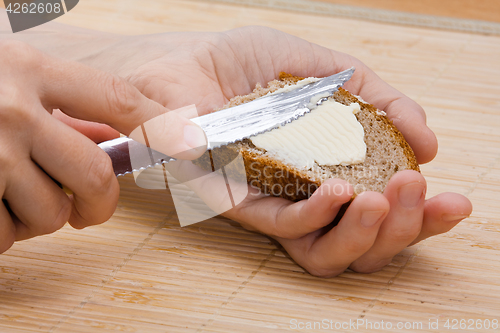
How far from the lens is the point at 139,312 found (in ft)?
2.93

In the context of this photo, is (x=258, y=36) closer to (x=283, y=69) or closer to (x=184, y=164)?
(x=283, y=69)

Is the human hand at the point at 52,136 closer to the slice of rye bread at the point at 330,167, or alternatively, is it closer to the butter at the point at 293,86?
the slice of rye bread at the point at 330,167

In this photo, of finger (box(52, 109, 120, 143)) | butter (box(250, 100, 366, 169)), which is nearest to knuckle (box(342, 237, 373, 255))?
butter (box(250, 100, 366, 169))

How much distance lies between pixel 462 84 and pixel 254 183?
3.53 feet

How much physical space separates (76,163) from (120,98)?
14 centimetres

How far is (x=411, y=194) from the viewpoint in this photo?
863 mm

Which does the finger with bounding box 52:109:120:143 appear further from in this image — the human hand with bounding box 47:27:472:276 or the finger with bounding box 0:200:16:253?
the finger with bounding box 0:200:16:253

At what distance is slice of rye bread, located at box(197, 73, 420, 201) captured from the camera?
1046 millimetres

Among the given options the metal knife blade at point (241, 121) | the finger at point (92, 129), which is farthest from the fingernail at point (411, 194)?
the finger at point (92, 129)

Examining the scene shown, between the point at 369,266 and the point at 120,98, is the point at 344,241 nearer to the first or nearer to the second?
the point at 369,266

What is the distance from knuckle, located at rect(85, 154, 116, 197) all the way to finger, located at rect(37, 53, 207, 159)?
0.26ft

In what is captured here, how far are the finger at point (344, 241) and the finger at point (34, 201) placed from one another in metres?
0.49

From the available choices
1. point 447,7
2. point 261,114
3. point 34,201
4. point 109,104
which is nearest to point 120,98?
point 109,104

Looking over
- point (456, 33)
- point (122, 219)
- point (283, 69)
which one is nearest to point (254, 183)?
point (122, 219)
